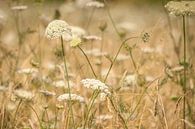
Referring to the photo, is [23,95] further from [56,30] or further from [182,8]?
[182,8]

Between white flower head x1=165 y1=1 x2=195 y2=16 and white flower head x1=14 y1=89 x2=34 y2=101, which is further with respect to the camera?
white flower head x1=14 y1=89 x2=34 y2=101

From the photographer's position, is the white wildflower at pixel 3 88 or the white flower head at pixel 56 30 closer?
the white flower head at pixel 56 30

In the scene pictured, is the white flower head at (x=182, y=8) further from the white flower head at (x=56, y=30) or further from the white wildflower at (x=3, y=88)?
the white wildflower at (x=3, y=88)

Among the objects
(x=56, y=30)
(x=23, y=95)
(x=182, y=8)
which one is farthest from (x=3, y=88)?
(x=182, y=8)

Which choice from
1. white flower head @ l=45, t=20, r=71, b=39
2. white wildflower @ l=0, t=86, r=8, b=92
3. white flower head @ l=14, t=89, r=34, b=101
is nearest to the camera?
white flower head @ l=45, t=20, r=71, b=39

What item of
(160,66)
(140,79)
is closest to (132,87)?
(140,79)

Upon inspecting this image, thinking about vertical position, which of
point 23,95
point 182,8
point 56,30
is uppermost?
point 182,8

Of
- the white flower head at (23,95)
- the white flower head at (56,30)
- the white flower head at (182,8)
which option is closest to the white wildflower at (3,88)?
the white flower head at (23,95)

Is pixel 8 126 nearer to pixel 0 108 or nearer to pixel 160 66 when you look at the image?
pixel 0 108

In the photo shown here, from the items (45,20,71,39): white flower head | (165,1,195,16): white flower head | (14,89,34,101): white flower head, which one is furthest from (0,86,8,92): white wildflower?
(165,1,195,16): white flower head

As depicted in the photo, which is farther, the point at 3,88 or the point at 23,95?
the point at 3,88

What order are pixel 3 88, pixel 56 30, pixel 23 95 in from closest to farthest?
pixel 56 30 < pixel 23 95 < pixel 3 88

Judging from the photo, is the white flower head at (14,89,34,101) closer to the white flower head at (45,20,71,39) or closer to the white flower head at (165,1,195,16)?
the white flower head at (45,20,71,39)

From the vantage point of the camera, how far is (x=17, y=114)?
308cm
